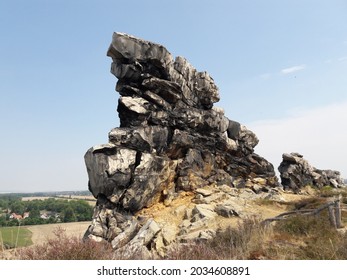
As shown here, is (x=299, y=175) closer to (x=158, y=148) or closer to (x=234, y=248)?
(x=158, y=148)

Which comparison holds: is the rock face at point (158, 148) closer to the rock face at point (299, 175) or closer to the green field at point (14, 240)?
the rock face at point (299, 175)

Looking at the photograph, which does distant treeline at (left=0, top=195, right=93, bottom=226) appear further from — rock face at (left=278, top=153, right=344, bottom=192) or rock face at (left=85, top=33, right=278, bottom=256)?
rock face at (left=278, top=153, right=344, bottom=192)

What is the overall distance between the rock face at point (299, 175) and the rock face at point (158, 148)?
5.90 metres

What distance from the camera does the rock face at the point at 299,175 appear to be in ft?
105

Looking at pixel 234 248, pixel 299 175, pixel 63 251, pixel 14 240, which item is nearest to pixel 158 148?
pixel 234 248

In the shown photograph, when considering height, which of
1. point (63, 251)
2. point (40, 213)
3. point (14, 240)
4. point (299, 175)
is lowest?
point (40, 213)

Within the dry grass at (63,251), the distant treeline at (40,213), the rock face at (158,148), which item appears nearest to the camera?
the dry grass at (63,251)

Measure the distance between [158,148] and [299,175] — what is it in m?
20.0

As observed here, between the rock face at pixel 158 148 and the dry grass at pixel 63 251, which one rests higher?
the rock face at pixel 158 148

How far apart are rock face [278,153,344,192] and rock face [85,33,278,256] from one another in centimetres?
590

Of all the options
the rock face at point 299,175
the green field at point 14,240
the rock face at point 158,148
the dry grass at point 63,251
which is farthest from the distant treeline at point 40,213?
the rock face at point 299,175

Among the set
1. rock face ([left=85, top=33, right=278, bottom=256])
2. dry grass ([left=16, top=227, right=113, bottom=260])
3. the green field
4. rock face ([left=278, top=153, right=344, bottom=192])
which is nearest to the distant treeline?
the green field

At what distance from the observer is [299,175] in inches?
1286

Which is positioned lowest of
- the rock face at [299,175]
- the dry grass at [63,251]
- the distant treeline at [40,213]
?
the distant treeline at [40,213]
